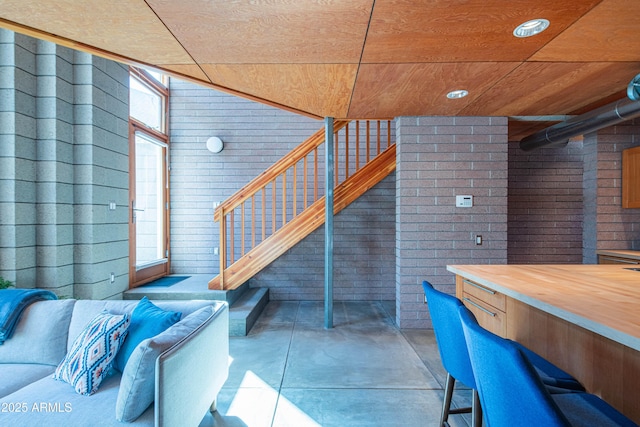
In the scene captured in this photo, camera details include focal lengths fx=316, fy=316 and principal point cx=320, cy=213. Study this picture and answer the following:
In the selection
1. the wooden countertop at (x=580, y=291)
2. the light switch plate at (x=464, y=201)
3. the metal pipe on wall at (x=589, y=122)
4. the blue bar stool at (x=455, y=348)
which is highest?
the metal pipe on wall at (x=589, y=122)

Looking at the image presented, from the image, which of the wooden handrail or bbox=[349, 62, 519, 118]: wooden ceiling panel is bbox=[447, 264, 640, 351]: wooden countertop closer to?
bbox=[349, 62, 519, 118]: wooden ceiling panel

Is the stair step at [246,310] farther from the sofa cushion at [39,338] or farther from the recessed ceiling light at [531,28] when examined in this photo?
the recessed ceiling light at [531,28]

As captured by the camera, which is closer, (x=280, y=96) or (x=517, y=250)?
(x=280, y=96)

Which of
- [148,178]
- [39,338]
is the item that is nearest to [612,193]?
[39,338]

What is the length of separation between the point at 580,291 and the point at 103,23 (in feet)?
9.72

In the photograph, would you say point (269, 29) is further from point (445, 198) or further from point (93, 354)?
point (445, 198)

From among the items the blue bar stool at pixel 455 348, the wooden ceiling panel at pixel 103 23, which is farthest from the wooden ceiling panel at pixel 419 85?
the blue bar stool at pixel 455 348

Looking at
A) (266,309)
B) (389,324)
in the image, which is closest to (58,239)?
(266,309)

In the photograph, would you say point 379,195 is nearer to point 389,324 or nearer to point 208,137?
point 389,324

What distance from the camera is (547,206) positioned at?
4801 millimetres

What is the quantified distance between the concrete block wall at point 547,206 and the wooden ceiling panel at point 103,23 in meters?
4.87

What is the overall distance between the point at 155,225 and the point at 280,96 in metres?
2.87

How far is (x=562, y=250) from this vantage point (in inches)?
188

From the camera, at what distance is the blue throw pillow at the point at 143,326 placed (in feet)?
5.77
